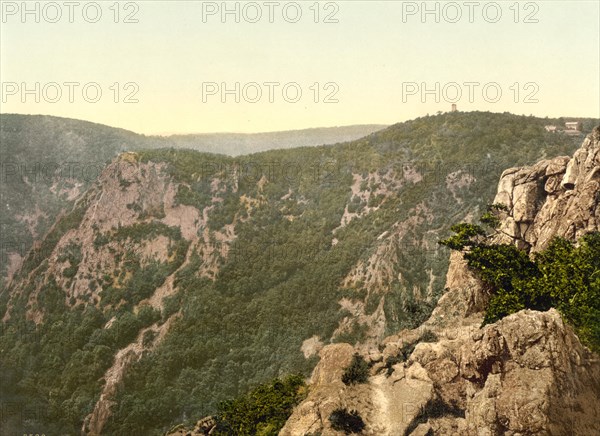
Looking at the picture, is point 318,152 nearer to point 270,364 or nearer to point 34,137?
point 270,364

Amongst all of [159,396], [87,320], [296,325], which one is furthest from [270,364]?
[87,320]

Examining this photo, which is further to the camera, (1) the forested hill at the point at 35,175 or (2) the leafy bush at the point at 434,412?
(1) the forested hill at the point at 35,175

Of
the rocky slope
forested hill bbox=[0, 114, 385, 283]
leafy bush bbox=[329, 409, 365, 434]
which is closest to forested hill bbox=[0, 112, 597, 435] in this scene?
the rocky slope

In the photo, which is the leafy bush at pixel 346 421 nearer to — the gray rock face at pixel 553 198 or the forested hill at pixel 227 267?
the gray rock face at pixel 553 198

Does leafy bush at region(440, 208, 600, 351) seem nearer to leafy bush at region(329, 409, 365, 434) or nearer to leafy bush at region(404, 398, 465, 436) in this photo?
leafy bush at region(404, 398, 465, 436)

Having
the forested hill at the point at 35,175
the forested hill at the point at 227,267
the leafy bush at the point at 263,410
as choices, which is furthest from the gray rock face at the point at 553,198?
the forested hill at the point at 35,175

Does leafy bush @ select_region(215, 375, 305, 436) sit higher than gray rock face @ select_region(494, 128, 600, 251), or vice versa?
gray rock face @ select_region(494, 128, 600, 251)

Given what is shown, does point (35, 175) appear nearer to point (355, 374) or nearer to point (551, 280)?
point (355, 374)
